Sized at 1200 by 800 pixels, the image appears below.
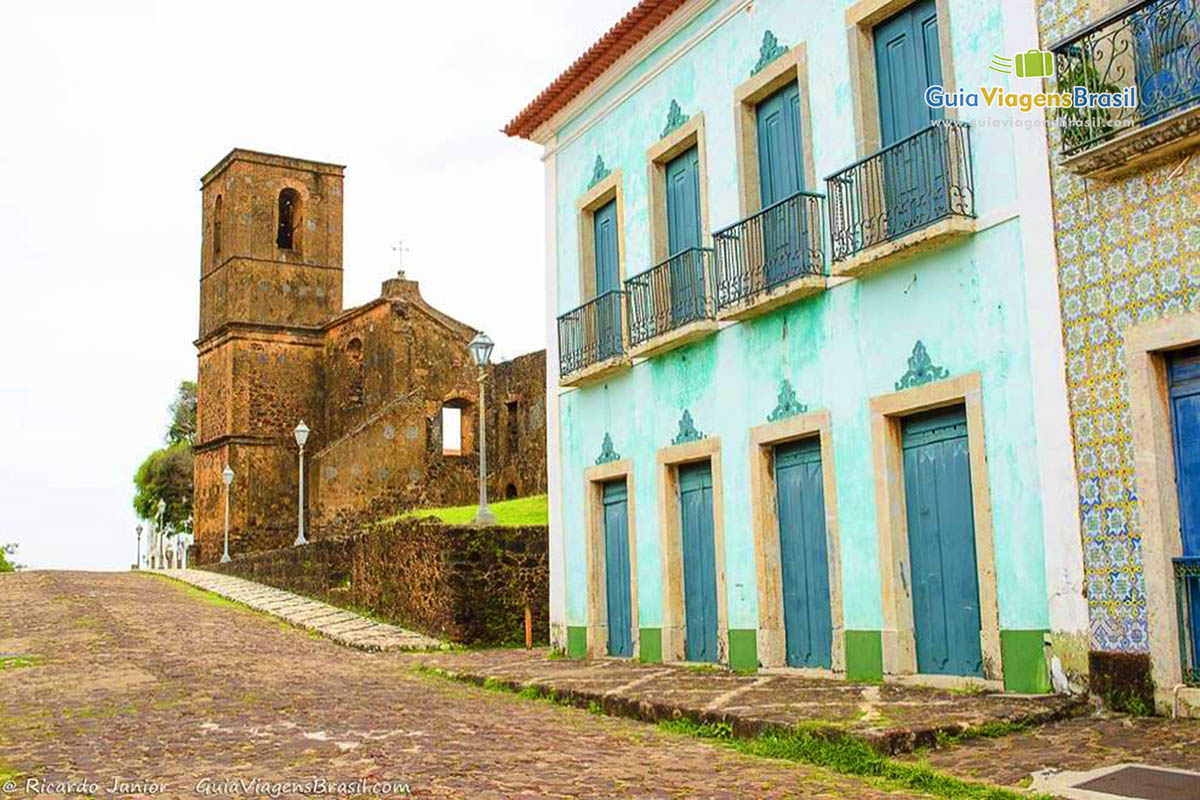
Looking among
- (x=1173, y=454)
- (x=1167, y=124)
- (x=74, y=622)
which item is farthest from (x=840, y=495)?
(x=74, y=622)

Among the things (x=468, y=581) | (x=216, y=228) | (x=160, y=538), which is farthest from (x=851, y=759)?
(x=160, y=538)

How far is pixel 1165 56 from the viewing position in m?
7.14

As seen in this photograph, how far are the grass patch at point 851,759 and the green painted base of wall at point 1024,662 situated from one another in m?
1.73

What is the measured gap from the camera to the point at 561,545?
46.2 ft

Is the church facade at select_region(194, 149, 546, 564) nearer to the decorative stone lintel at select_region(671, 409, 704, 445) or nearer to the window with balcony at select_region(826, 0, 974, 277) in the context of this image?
the decorative stone lintel at select_region(671, 409, 704, 445)

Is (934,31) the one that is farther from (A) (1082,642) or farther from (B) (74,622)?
(B) (74,622)

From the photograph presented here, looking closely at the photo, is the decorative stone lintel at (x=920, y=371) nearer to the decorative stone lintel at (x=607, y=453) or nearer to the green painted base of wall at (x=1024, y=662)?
the green painted base of wall at (x=1024, y=662)

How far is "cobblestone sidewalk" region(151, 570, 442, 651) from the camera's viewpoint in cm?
1551

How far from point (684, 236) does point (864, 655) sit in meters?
4.63

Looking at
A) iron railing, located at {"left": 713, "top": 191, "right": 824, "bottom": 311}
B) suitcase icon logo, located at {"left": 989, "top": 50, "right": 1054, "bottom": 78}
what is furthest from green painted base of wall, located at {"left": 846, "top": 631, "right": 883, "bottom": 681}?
suitcase icon logo, located at {"left": 989, "top": 50, "right": 1054, "bottom": 78}

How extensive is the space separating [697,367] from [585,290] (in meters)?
2.55

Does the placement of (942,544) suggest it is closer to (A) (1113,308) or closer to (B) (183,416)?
(A) (1113,308)

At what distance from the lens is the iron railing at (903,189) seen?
856 centimetres

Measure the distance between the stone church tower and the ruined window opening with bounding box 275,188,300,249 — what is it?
0.10 ft
